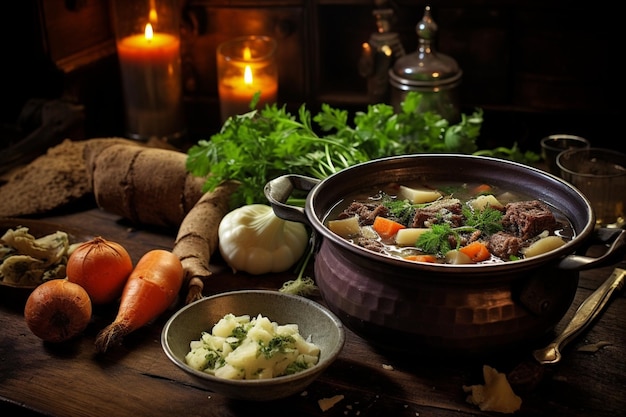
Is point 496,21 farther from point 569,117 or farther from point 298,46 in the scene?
point 298,46

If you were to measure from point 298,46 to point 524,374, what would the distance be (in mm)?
1998

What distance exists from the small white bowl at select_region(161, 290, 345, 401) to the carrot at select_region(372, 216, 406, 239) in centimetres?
24

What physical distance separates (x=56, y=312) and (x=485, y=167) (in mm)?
1220

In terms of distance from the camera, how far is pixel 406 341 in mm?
1879

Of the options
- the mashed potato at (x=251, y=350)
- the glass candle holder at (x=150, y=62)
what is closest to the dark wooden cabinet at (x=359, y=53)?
the glass candle holder at (x=150, y=62)

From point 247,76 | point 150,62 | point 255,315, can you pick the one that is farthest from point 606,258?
point 150,62

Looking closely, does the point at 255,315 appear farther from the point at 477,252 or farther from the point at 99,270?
the point at 477,252

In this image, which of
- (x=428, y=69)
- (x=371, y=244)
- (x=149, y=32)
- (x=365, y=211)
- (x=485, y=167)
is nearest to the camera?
(x=371, y=244)

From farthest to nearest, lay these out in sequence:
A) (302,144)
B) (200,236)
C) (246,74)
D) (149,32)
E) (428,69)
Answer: (149,32) → (246,74) → (428,69) → (302,144) → (200,236)

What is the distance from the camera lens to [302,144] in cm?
268

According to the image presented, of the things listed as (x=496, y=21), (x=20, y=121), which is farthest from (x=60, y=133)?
(x=496, y=21)

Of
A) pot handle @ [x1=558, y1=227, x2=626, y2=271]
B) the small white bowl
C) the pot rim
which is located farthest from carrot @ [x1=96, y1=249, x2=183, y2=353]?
pot handle @ [x1=558, y1=227, x2=626, y2=271]

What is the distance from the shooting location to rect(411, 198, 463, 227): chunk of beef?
207 centimetres

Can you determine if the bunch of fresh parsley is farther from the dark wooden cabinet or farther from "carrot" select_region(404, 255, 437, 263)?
"carrot" select_region(404, 255, 437, 263)
